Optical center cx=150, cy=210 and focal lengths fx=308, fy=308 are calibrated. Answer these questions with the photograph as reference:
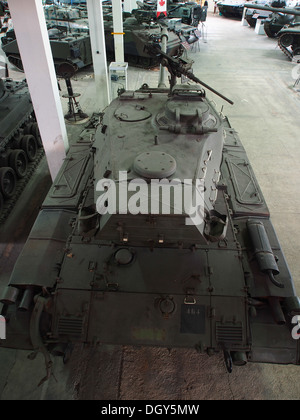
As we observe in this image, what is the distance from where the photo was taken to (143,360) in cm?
486

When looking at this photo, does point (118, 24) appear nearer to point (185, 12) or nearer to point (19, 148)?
point (19, 148)

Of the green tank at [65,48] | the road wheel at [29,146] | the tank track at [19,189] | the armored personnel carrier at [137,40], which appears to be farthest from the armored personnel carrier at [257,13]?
the tank track at [19,189]

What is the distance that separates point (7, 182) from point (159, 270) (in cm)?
505

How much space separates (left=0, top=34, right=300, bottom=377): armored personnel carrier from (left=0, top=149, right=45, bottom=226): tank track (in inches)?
113

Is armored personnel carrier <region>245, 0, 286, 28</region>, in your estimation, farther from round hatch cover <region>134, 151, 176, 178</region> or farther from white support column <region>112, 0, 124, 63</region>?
round hatch cover <region>134, 151, 176, 178</region>

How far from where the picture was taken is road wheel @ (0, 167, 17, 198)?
7.14 metres

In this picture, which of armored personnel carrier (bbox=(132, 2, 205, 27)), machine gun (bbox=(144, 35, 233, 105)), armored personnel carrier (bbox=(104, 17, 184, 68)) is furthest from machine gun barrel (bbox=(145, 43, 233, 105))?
armored personnel carrier (bbox=(132, 2, 205, 27))

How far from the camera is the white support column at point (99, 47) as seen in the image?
8.73 m

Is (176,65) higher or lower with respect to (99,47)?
higher

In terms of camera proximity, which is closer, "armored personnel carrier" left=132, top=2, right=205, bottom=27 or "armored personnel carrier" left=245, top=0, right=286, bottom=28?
"armored personnel carrier" left=132, top=2, right=205, bottom=27

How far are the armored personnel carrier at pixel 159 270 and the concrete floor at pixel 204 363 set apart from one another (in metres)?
0.67

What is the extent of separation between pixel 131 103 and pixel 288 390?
5364 millimetres

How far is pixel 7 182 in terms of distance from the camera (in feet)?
24.5

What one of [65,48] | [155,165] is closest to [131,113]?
[155,165]
